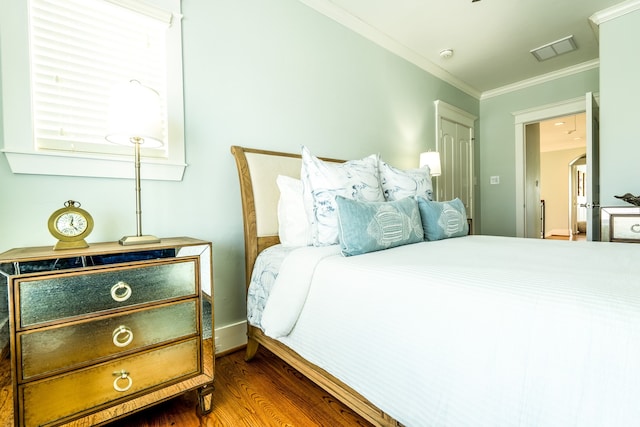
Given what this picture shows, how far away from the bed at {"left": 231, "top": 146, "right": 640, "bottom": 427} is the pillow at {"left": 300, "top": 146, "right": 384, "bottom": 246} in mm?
133

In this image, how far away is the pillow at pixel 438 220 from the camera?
1.83 metres

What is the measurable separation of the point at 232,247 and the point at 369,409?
47.9 inches

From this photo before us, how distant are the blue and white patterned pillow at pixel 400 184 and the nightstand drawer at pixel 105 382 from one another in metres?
1.38

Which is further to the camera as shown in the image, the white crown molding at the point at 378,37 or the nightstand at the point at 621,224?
the white crown molding at the point at 378,37

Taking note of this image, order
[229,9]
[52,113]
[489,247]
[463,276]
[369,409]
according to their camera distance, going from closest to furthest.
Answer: [463,276] < [369,409] < [52,113] < [489,247] < [229,9]

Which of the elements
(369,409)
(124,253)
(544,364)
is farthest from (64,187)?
(544,364)

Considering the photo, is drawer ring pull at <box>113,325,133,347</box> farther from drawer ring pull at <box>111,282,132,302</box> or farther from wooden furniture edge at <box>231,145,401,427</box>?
wooden furniture edge at <box>231,145,401,427</box>

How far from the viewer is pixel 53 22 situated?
52.7 inches

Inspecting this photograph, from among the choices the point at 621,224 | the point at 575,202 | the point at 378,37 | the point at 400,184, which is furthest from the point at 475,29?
the point at 575,202

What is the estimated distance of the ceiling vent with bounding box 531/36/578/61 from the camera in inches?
118

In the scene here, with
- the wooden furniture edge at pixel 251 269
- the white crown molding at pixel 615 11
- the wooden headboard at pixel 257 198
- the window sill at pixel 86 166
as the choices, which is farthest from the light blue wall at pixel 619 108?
the window sill at pixel 86 166

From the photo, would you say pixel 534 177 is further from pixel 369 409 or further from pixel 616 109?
pixel 369 409

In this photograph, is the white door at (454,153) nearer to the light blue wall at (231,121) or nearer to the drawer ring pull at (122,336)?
the light blue wall at (231,121)

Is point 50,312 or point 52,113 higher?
point 52,113
